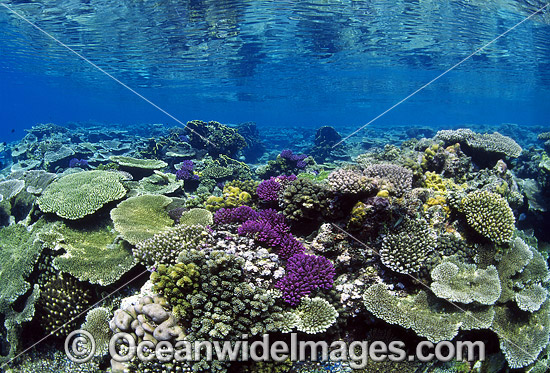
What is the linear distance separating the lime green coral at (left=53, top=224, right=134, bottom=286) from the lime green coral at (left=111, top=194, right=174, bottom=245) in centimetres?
34

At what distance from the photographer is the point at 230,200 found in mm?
6484

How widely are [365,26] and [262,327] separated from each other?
1001 inches

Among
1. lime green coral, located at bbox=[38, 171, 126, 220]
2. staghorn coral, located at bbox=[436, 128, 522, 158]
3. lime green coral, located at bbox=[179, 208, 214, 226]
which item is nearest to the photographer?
lime green coral, located at bbox=[179, 208, 214, 226]

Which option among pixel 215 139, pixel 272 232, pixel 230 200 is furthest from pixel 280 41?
pixel 272 232

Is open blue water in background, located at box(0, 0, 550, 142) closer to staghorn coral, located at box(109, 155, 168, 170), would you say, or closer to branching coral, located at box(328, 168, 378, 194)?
staghorn coral, located at box(109, 155, 168, 170)

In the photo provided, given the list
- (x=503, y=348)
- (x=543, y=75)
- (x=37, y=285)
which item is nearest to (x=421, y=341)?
(x=503, y=348)

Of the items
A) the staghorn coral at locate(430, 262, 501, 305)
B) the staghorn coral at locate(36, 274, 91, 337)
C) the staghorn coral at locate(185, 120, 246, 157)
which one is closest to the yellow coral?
the staghorn coral at locate(430, 262, 501, 305)

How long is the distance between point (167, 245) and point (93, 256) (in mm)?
1673

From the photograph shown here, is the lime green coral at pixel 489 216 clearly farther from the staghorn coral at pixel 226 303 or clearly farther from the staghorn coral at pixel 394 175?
the staghorn coral at pixel 226 303

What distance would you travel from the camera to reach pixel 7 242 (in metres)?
5.82

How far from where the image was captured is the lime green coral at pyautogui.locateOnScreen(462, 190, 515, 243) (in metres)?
4.95

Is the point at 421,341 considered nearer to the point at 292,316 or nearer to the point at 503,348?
the point at 503,348

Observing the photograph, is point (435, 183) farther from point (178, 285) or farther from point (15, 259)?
point (15, 259)

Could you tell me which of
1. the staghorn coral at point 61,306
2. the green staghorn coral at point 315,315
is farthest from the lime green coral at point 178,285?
the staghorn coral at point 61,306
